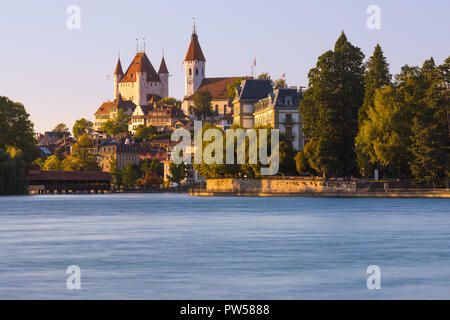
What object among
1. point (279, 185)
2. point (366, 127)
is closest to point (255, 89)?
point (279, 185)

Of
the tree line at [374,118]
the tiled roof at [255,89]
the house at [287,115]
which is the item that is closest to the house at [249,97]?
the tiled roof at [255,89]

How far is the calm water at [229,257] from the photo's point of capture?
94.8 ft

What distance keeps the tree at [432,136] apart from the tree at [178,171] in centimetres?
9868

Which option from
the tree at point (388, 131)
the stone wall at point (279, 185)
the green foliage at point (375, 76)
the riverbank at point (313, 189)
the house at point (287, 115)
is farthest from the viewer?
the house at point (287, 115)

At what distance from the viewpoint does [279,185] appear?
115m

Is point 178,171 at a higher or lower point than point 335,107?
lower

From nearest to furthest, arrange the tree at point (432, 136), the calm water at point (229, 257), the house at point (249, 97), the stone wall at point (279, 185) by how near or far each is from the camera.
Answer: the calm water at point (229, 257)
the tree at point (432, 136)
the stone wall at point (279, 185)
the house at point (249, 97)

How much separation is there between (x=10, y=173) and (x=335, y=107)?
4373 cm

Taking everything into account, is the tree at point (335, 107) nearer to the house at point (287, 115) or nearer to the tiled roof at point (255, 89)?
the house at point (287, 115)

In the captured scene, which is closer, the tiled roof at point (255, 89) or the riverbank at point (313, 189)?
the riverbank at point (313, 189)

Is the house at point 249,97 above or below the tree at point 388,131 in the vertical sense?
above

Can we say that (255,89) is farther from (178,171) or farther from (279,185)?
(178,171)

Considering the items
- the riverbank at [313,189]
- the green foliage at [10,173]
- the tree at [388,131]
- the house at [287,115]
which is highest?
the house at [287,115]

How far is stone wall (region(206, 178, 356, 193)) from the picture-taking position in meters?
105
